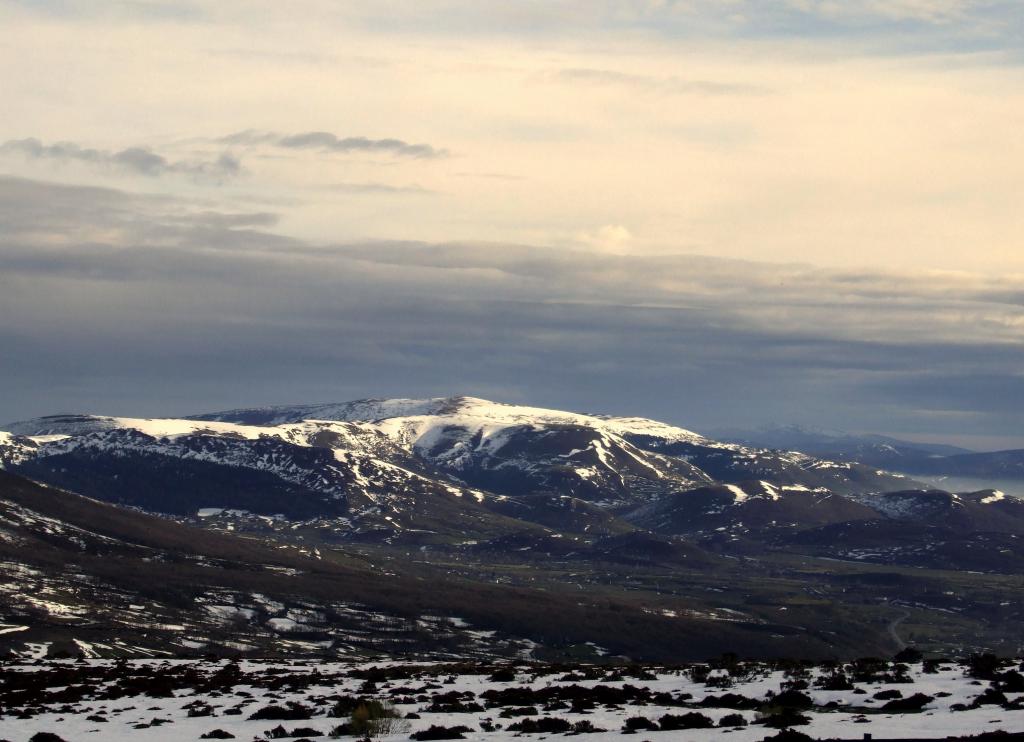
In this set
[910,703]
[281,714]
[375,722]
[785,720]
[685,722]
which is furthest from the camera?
[281,714]

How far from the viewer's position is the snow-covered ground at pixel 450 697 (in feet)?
225

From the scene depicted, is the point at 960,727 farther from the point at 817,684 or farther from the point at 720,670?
the point at 720,670

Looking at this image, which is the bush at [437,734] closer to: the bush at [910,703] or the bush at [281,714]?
the bush at [281,714]

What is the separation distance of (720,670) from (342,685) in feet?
101

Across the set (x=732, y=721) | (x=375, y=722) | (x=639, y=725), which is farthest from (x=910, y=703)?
(x=375, y=722)

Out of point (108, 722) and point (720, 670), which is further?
point (720, 670)

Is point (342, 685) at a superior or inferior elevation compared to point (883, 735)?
inferior

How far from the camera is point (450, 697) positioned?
89.2m

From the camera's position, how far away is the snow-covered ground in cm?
6844

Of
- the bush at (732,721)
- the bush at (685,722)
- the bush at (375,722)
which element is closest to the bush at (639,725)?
the bush at (685,722)

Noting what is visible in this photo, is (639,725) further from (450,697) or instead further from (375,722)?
(450,697)

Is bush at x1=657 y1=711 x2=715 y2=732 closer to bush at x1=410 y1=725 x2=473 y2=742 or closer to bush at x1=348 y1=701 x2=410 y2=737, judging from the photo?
bush at x1=410 y1=725 x2=473 y2=742

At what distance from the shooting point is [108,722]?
8619 centimetres

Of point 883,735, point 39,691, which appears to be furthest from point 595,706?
point 39,691
